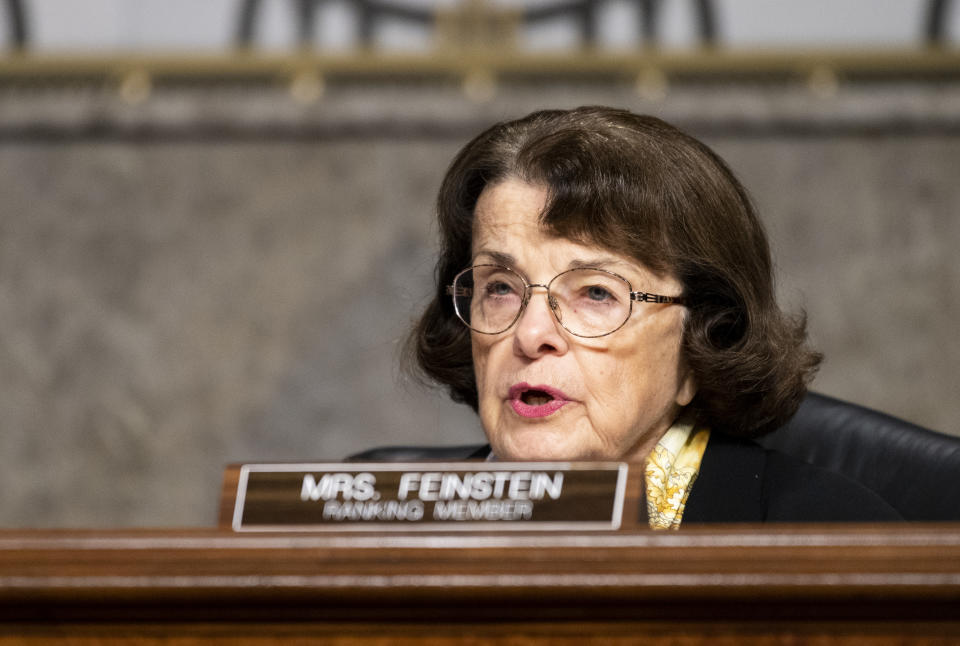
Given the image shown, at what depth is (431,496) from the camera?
0.86 metres

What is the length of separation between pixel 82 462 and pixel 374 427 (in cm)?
90

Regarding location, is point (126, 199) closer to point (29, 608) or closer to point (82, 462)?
point (82, 462)

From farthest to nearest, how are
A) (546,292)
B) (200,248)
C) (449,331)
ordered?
(200,248) → (449,331) → (546,292)

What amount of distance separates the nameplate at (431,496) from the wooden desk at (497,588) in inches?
1.6

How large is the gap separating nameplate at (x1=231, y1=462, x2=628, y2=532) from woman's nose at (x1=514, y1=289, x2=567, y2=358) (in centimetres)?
58

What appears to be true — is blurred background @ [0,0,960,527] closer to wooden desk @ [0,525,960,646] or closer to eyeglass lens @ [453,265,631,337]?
eyeglass lens @ [453,265,631,337]

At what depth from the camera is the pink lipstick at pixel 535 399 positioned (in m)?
1.46

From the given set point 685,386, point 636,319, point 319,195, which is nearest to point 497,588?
point 636,319

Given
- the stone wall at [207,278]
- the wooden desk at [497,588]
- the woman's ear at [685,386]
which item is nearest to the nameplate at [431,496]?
the wooden desk at [497,588]

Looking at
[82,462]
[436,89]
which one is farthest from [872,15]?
[82,462]

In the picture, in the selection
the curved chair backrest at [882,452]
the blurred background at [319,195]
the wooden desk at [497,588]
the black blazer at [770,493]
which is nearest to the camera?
the wooden desk at [497,588]

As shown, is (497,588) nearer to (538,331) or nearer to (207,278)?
(538,331)

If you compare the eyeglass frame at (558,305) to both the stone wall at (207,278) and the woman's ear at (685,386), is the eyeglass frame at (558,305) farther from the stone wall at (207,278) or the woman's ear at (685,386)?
the stone wall at (207,278)

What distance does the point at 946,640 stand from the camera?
0.73 meters
